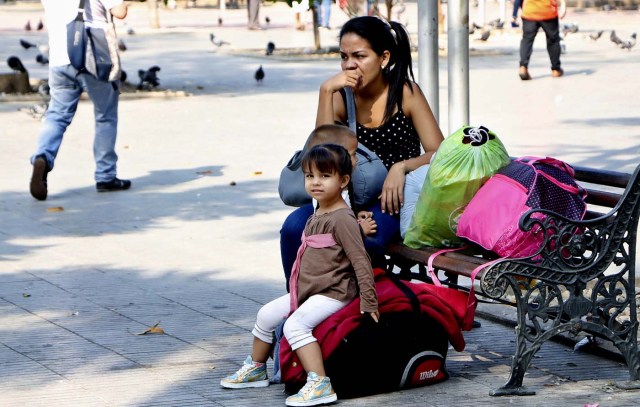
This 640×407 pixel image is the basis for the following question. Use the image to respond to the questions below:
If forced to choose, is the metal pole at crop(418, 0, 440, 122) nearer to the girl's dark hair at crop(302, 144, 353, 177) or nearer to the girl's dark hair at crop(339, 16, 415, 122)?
the girl's dark hair at crop(339, 16, 415, 122)

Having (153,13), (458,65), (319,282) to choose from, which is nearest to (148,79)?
(458,65)

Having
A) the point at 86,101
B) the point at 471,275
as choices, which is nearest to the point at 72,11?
the point at 471,275

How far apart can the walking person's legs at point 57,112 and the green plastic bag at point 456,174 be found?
5.10 metres

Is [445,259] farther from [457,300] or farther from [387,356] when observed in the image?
[387,356]

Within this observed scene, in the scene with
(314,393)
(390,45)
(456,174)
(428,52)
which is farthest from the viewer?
(428,52)

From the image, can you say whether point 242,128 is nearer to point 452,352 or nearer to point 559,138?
point 559,138

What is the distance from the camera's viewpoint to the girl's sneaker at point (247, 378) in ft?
15.5

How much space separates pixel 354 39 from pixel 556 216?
4.34 feet

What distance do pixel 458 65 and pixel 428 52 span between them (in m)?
0.19

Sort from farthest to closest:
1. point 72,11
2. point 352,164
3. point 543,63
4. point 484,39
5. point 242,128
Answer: point 484,39 < point 543,63 < point 242,128 < point 72,11 < point 352,164

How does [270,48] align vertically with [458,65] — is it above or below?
below

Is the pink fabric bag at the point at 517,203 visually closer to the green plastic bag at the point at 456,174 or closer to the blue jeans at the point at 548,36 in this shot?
the green plastic bag at the point at 456,174

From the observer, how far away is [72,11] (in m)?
9.43

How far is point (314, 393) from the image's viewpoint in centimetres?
446
